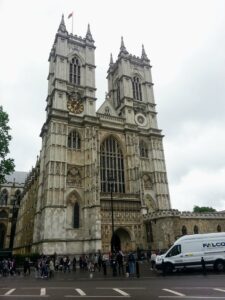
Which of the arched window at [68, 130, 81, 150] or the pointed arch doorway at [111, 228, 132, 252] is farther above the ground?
the arched window at [68, 130, 81, 150]

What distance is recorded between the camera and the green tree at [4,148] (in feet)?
75.1

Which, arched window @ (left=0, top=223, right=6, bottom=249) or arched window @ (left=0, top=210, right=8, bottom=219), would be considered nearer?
arched window @ (left=0, top=223, right=6, bottom=249)

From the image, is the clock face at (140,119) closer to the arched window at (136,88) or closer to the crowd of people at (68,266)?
the arched window at (136,88)

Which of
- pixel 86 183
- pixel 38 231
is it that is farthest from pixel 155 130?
pixel 38 231

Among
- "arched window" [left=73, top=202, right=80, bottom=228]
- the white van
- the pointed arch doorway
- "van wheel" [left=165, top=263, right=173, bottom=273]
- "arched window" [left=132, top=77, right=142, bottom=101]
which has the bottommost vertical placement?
"van wheel" [left=165, top=263, right=173, bottom=273]

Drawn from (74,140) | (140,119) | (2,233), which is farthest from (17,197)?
(140,119)

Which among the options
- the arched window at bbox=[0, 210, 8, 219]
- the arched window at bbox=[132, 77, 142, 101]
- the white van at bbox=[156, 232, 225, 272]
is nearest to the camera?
the white van at bbox=[156, 232, 225, 272]

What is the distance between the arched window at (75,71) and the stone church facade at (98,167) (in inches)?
6.5

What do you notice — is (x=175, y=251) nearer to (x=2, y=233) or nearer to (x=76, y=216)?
Answer: (x=76, y=216)

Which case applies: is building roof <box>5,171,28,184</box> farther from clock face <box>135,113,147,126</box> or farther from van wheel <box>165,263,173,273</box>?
van wheel <box>165,263,173,273</box>

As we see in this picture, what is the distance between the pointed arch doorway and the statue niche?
8180 millimetres

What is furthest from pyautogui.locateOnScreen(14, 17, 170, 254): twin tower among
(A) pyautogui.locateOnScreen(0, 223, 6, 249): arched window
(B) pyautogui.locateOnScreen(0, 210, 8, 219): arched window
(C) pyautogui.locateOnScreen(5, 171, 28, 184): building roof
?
(C) pyautogui.locateOnScreen(5, 171, 28, 184): building roof

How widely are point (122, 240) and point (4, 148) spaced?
1990cm

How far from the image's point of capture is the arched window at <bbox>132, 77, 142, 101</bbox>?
157ft
